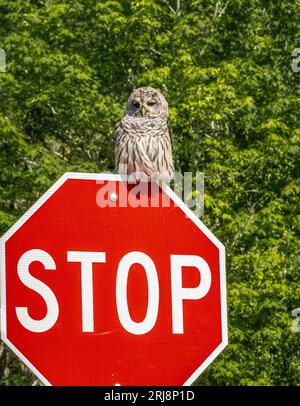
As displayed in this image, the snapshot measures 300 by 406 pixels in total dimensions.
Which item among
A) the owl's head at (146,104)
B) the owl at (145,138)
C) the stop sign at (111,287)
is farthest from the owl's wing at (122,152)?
the stop sign at (111,287)

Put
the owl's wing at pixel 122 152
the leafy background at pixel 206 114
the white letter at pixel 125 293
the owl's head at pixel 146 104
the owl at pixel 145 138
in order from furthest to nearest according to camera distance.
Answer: the leafy background at pixel 206 114 < the owl's head at pixel 146 104 < the owl's wing at pixel 122 152 < the owl at pixel 145 138 < the white letter at pixel 125 293

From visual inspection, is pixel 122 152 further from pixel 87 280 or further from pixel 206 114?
pixel 206 114

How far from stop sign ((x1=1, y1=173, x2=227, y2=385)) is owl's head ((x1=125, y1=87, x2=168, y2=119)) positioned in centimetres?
498

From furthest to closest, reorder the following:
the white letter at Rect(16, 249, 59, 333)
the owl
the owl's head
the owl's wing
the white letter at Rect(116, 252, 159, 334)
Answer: the owl's head, the owl's wing, the owl, the white letter at Rect(116, 252, 159, 334), the white letter at Rect(16, 249, 59, 333)

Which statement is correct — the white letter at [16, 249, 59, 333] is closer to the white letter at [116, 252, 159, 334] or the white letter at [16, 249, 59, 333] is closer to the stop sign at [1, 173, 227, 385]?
the stop sign at [1, 173, 227, 385]

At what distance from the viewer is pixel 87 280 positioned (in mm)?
4816

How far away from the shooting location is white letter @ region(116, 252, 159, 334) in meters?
4.82

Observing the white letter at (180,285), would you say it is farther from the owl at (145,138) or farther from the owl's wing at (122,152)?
the owl's wing at (122,152)

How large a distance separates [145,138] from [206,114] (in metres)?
8.94

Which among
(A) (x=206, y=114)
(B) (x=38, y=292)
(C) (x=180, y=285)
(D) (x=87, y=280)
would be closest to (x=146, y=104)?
(C) (x=180, y=285)

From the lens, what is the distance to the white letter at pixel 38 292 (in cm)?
468

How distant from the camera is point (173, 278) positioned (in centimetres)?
496

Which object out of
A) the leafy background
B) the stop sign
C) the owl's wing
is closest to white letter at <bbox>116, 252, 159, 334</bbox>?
the stop sign

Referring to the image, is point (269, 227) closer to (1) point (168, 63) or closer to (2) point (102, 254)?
(1) point (168, 63)
